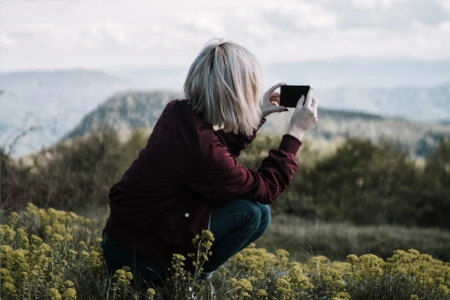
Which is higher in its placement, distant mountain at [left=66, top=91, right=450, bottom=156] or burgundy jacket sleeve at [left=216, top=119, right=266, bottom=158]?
burgundy jacket sleeve at [left=216, top=119, right=266, bottom=158]

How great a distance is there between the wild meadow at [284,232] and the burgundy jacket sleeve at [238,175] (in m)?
0.24

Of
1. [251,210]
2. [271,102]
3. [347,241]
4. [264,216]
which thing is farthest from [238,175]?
[347,241]

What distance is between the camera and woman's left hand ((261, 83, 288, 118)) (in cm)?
310

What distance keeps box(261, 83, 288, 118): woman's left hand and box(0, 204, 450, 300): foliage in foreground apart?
754 mm

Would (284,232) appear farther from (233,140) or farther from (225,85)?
(225,85)

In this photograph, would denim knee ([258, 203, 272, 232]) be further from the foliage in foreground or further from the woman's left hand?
the woman's left hand

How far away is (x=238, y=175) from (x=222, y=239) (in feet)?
1.35

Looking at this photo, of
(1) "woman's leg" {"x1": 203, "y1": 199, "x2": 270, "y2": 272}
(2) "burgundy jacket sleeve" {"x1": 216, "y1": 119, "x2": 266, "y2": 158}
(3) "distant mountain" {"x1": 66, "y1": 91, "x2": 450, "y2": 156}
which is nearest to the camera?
(1) "woman's leg" {"x1": 203, "y1": 199, "x2": 270, "y2": 272}

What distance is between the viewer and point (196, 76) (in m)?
2.74

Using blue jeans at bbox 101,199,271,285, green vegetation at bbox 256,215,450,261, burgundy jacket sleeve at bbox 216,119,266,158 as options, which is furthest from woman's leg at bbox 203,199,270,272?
green vegetation at bbox 256,215,450,261

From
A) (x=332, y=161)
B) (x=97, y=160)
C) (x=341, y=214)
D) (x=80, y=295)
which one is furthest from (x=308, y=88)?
(x=332, y=161)

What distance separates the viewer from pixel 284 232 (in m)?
7.84

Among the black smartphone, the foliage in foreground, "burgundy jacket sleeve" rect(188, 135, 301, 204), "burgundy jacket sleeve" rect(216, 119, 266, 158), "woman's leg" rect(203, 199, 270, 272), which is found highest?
the black smartphone

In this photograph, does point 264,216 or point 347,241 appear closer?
point 264,216
